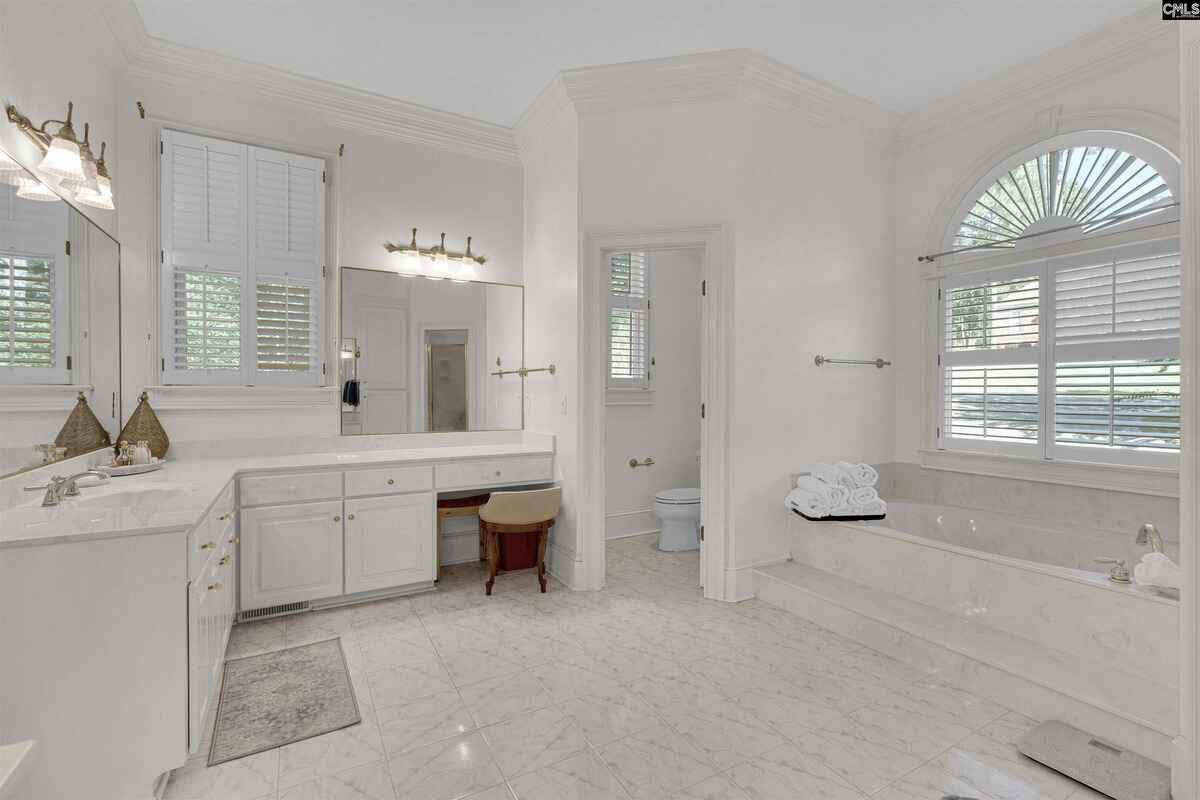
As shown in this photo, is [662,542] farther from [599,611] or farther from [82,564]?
[82,564]

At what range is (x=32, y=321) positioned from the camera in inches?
76.4

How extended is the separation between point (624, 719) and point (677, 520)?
7.34 ft

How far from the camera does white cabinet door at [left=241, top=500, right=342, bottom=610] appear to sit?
9.41 ft

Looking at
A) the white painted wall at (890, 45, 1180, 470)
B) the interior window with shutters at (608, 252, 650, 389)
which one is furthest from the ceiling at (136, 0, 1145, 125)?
the interior window with shutters at (608, 252, 650, 389)

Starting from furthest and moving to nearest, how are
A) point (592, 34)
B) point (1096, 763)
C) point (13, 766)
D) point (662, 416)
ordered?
1. point (662, 416)
2. point (592, 34)
3. point (1096, 763)
4. point (13, 766)

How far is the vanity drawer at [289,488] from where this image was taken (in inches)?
113

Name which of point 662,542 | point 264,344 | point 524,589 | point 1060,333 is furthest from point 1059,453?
point 264,344

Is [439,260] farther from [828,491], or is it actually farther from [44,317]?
[828,491]

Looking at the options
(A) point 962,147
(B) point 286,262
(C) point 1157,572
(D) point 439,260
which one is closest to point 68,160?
(B) point 286,262

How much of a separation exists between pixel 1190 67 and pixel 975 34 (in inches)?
66.5

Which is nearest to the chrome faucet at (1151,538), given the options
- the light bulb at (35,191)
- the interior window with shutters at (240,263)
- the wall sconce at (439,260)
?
the wall sconce at (439,260)

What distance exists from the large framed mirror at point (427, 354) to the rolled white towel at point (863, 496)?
88.3 inches

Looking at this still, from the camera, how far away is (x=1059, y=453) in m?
3.19

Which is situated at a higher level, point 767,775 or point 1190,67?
point 1190,67
